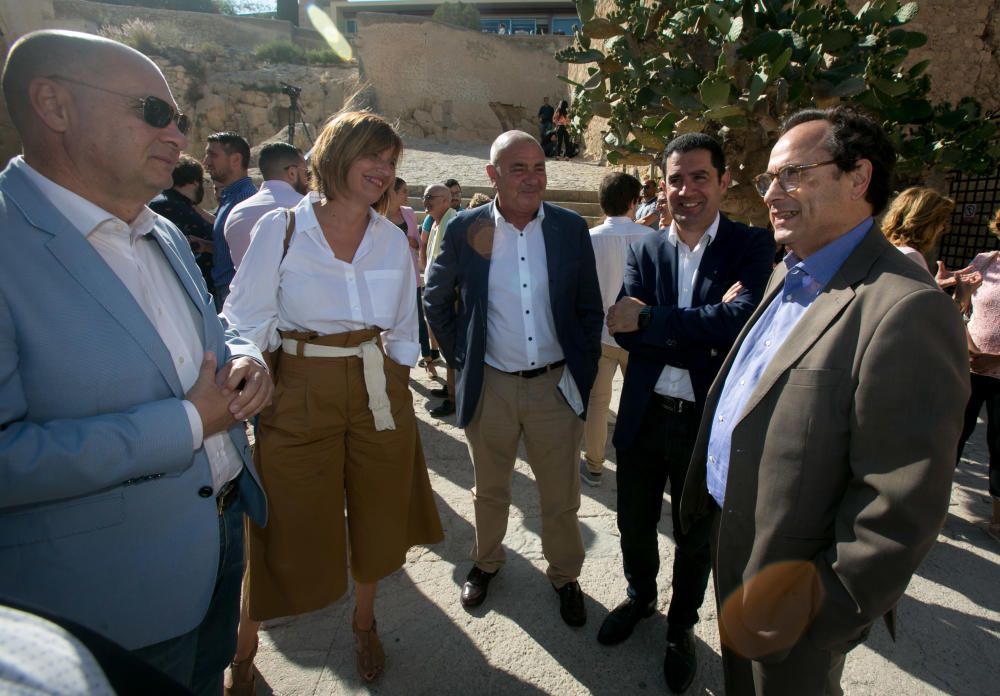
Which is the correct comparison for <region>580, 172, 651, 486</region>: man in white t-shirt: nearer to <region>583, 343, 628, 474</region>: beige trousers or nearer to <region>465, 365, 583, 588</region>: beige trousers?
<region>583, 343, 628, 474</region>: beige trousers

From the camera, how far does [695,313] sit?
6.80 ft

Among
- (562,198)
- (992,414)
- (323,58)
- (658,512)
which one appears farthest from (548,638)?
(323,58)

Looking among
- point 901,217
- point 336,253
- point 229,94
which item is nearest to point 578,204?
point 901,217

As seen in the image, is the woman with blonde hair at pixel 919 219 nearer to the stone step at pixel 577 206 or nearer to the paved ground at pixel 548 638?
the paved ground at pixel 548 638

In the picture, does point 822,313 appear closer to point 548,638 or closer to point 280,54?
point 548,638

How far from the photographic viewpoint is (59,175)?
1.20m

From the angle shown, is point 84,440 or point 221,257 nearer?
point 84,440

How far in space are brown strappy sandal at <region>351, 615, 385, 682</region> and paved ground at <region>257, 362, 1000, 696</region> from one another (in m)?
0.04

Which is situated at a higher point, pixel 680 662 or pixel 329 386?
pixel 329 386

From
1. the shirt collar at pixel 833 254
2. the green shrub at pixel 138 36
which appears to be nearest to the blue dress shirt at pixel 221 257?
the shirt collar at pixel 833 254

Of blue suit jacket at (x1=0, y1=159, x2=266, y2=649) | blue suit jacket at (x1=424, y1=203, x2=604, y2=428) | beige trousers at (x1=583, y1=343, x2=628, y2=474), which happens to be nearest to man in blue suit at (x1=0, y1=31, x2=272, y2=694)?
blue suit jacket at (x1=0, y1=159, x2=266, y2=649)

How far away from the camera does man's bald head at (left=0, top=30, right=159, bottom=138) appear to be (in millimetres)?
1128

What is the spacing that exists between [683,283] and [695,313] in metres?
0.26

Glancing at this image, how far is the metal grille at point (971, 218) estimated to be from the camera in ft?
21.3
